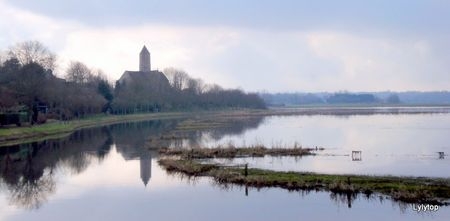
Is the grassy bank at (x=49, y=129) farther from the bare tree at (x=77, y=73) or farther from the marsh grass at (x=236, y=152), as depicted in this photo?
the marsh grass at (x=236, y=152)

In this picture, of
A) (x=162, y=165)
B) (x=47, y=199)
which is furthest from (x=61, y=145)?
(x=47, y=199)

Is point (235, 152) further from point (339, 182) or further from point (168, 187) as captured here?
point (339, 182)

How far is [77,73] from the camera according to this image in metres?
96.6

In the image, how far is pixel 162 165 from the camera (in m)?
34.4

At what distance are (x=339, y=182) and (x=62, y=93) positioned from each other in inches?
2160

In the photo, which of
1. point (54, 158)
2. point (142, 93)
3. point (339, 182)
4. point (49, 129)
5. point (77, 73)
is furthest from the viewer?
point (142, 93)

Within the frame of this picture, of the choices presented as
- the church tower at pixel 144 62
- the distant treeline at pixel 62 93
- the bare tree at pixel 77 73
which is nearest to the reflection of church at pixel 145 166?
the distant treeline at pixel 62 93

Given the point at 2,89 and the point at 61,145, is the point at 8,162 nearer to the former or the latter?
the point at 61,145

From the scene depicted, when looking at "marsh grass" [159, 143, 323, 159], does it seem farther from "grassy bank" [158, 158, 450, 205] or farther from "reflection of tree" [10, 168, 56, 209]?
"reflection of tree" [10, 168, 56, 209]

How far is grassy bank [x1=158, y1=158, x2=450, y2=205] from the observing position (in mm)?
22484

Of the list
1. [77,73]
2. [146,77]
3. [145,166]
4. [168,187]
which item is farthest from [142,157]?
[146,77]

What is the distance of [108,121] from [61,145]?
39046 mm

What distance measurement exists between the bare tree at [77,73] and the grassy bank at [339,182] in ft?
221

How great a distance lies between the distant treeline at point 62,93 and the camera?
64.1 metres
